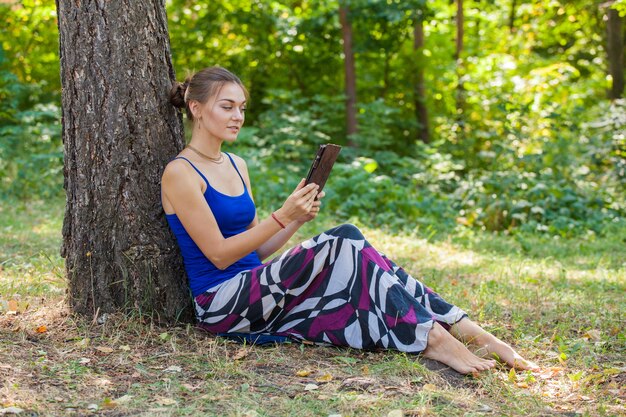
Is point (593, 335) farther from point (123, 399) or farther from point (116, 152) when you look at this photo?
point (116, 152)

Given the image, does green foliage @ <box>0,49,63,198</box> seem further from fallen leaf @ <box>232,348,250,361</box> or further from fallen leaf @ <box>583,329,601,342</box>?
fallen leaf @ <box>583,329,601,342</box>

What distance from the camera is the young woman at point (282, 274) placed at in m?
3.48

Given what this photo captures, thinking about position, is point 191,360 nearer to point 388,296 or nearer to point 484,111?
→ point 388,296

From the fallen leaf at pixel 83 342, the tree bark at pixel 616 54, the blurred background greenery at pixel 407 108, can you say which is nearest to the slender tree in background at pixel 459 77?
the blurred background greenery at pixel 407 108

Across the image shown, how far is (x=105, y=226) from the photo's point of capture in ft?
12.1

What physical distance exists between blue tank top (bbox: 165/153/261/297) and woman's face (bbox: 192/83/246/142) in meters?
0.22

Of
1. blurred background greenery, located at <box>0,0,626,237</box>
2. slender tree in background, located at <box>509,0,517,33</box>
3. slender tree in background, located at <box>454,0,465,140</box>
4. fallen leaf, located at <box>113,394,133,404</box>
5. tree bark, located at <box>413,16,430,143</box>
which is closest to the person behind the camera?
fallen leaf, located at <box>113,394,133,404</box>

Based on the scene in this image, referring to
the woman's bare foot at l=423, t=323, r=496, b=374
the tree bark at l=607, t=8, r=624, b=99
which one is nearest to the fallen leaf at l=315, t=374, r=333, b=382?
the woman's bare foot at l=423, t=323, r=496, b=374

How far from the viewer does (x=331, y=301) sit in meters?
3.58

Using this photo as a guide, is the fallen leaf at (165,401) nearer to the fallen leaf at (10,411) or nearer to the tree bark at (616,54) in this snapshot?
the fallen leaf at (10,411)

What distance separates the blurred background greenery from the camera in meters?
8.31

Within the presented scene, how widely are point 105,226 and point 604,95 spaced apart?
45.0 ft

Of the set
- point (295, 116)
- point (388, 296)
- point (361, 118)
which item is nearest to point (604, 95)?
point (361, 118)

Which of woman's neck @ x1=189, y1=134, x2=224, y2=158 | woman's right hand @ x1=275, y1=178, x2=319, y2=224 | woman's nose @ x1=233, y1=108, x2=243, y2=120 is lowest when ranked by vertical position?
woman's right hand @ x1=275, y1=178, x2=319, y2=224
